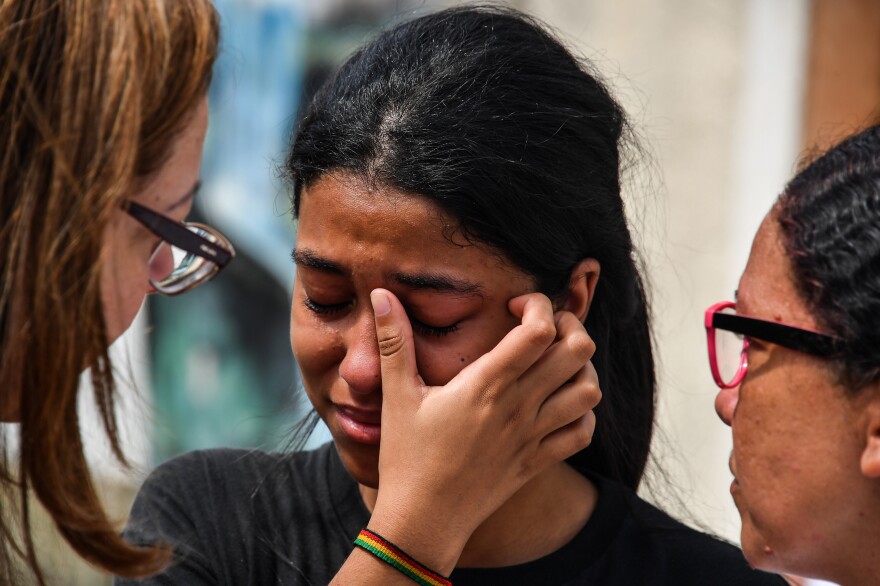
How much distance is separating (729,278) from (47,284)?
4.50 meters

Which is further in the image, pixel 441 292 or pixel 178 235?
pixel 441 292

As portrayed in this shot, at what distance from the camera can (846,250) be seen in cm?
182

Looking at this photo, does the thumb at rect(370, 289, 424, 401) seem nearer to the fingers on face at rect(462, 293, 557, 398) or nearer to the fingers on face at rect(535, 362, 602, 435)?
the fingers on face at rect(462, 293, 557, 398)

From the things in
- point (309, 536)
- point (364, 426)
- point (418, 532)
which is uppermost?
point (364, 426)

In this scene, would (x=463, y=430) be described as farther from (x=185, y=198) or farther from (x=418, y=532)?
(x=185, y=198)

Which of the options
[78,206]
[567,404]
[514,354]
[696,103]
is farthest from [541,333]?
[696,103]

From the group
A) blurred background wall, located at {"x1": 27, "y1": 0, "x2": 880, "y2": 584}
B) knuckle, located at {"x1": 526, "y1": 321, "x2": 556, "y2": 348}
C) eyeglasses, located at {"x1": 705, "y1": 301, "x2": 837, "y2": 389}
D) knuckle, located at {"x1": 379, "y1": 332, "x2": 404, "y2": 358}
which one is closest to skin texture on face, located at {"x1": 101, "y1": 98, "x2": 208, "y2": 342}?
knuckle, located at {"x1": 379, "y1": 332, "x2": 404, "y2": 358}

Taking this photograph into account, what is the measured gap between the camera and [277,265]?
598 centimetres

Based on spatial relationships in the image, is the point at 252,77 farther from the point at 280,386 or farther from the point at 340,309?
the point at 340,309

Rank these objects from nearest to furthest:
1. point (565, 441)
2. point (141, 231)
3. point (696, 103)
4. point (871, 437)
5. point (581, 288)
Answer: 1. point (871, 437)
2. point (141, 231)
3. point (565, 441)
4. point (581, 288)
5. point (696, 103)

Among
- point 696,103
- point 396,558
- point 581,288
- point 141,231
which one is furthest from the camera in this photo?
point 696,103

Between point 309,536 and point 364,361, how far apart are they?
45 centimetres

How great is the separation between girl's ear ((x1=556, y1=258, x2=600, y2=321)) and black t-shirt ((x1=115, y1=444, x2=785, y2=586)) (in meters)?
0.44

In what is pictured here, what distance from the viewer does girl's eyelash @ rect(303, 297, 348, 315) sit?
7.54 feet
